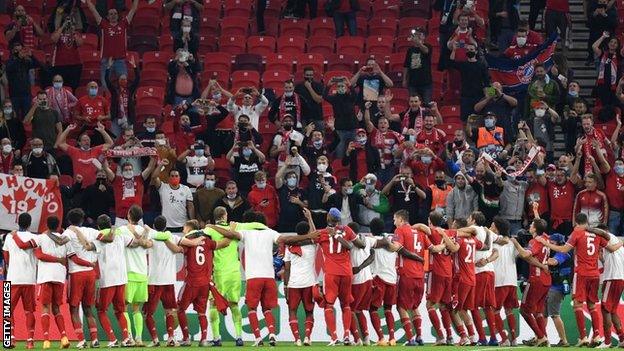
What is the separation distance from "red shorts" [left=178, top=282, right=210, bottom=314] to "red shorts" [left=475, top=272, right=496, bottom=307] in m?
4.32

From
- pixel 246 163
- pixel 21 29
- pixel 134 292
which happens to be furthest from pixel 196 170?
pixel 21 29

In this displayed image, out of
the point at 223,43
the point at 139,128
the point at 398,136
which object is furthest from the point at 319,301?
the point at 223,43

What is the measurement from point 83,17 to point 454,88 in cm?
826

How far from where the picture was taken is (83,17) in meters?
37.9

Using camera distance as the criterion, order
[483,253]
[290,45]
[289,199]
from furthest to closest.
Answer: [290,45] → [289,199] → [483,253]

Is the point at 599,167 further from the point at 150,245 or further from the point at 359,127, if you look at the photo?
the point at 150,245

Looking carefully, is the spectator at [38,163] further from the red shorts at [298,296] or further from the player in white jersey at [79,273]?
the red shorts at [298,296]

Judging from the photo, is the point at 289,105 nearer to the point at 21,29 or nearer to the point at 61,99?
the point at 61,99

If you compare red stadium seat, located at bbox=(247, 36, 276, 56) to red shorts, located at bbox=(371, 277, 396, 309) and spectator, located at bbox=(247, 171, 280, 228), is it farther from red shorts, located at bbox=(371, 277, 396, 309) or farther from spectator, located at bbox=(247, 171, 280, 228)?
red shorts, located at bbox=(371, 277, 396, 309)

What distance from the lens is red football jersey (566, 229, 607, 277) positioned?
27.3 meters

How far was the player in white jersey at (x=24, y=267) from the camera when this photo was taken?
87.9 ft

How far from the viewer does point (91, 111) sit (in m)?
33.9

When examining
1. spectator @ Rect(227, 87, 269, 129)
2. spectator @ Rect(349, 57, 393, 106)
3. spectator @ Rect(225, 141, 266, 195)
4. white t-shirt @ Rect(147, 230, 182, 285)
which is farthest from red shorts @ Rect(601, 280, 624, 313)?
spectator @ Rect(227, 87, 269, 129)

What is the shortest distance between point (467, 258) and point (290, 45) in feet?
36.6
